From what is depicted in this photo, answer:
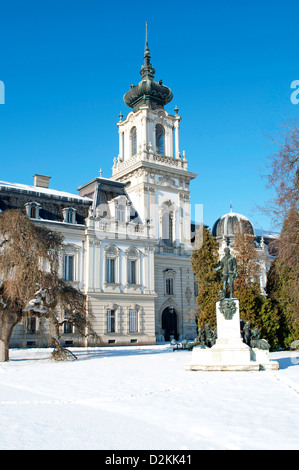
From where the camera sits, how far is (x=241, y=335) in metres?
17.5

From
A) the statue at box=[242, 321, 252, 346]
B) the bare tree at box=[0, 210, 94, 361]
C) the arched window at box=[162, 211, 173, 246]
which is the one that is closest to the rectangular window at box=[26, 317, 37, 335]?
the bare tree at box=[0, 210, 94, 361]

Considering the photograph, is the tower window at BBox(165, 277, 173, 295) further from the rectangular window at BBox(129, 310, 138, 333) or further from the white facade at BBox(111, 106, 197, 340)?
the rectangular window at BBox(129, 310, 138, 333)

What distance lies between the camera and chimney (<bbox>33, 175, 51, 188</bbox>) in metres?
38.8

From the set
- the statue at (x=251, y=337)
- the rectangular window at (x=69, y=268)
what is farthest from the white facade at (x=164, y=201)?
the statue at (x=251, y=337)

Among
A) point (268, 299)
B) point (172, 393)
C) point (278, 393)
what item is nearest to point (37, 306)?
point (172, 393)

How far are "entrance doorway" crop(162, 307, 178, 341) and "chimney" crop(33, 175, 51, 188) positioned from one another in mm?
15558

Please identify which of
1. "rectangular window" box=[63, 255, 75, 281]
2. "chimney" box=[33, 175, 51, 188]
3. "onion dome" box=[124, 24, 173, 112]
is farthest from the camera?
"onion dome" box=[124, 24, 173, 112]

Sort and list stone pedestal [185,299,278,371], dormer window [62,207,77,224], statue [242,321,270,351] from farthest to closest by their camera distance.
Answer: dormer window [62,207,77,224]
statue [242,321,270,351]
stone pedestal [185,299,278,371]

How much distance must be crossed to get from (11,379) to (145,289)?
23883 mm

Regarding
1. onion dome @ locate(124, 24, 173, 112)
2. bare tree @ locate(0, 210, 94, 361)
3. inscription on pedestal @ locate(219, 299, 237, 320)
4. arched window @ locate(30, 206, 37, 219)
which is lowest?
inscription on pedestal @ locate(219, 299, 237, 320)

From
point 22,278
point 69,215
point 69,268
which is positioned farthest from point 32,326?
point 22,278

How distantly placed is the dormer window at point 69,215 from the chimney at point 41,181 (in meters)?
5.59

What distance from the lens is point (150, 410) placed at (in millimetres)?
8391
